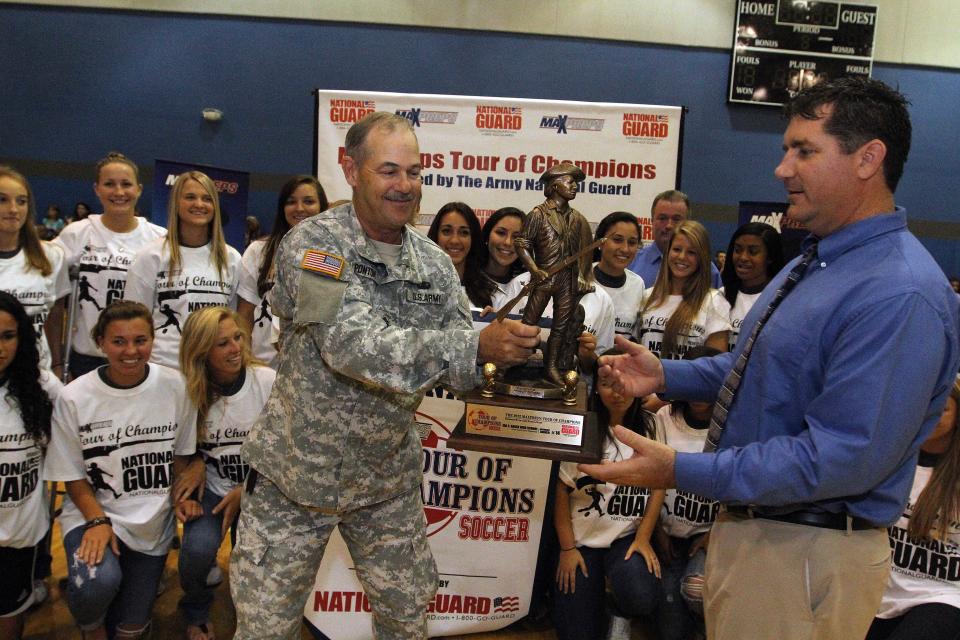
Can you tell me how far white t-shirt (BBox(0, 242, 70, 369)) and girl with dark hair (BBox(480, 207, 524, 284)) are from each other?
1946mm

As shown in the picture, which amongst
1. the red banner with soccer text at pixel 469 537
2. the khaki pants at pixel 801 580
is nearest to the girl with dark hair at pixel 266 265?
the red banner with soccer text at pixel 469 537

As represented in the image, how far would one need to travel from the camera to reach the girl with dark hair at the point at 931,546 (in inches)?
95.5

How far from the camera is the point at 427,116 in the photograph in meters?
4.80

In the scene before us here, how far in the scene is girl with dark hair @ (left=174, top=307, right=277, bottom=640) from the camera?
108 inches

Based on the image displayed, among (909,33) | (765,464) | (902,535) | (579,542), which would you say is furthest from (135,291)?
(909,33)

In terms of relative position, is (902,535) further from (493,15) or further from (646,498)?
(493,15)

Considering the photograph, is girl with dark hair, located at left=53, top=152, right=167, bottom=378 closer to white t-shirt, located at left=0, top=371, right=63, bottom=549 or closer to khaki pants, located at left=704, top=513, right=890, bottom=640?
white t-shirt, located at left=0, top=371, right=63, bottom=549

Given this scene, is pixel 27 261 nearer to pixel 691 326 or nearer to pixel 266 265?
pixel 266 265

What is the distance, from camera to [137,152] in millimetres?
9172

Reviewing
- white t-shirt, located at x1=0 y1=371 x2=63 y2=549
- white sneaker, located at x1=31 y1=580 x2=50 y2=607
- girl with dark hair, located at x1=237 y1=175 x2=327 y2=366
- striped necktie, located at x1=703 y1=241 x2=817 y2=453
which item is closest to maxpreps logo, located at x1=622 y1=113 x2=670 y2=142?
girl with dark hair, located at x1=237 y1=175 x2=327 y2=366

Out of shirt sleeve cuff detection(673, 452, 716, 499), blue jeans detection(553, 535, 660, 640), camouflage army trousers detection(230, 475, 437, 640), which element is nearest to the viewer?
shirt sleeve cuff detection(673, 452, 716, 499)

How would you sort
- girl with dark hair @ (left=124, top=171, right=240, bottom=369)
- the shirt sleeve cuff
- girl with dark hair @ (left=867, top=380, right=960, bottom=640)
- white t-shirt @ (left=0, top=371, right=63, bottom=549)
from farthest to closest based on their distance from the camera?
girl with dark hair @ (left=124, top=171, right=240, bottom=369) < white t-shirt @ (left=0, top=371, right=63, bottom=549) < girl with dark hair @ (left=867, top=380, right=960, bottom=640) < the shirt sleeve cuff

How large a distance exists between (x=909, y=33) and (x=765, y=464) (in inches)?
379

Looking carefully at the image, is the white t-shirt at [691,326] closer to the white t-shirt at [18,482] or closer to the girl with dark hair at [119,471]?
the girl with dark hair at [119,471]
